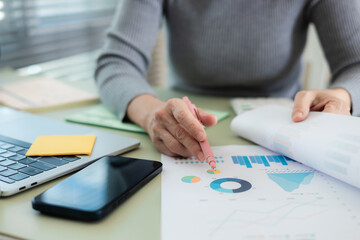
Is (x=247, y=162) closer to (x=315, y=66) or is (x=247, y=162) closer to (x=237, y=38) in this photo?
(x=237, y=38)

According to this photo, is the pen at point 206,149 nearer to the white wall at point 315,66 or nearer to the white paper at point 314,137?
the white paper at point 314,137

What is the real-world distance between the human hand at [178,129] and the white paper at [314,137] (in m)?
0.10

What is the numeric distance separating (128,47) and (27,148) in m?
0.43

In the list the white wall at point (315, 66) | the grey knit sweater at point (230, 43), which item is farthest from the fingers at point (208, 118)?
the white wall at point (315, 66)

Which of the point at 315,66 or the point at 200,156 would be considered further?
the point at 315,66

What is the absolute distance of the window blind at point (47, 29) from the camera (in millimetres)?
1256

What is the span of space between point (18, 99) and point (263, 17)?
66cm

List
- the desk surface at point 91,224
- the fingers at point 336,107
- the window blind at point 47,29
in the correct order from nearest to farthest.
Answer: the desk surface at point 91,224 → the fingers at point 336,107 → the window blind at point 47,29

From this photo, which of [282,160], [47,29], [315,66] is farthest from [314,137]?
[315,66]

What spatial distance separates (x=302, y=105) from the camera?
587mm

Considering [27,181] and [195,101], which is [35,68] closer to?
[195,101]

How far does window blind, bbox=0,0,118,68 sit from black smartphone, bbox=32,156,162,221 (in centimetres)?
95

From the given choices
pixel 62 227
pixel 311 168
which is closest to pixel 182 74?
pixel 311 168

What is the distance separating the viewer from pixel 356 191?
0.45 m
